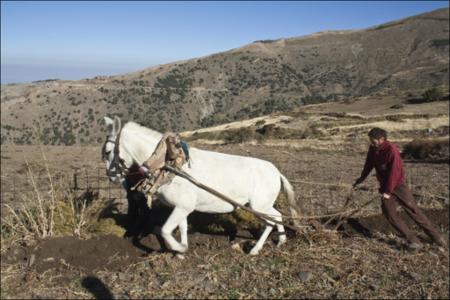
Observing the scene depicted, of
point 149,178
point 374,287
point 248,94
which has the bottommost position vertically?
point 374,287

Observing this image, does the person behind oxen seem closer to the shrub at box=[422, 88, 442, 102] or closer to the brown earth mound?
the brown earth mound

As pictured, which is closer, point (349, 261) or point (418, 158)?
point (349, 261)

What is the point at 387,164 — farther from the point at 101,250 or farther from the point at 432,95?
the point at 432,95

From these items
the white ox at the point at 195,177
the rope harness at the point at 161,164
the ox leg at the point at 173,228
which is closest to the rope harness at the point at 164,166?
the rope harness at the point at 161,164

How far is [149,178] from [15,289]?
209 cm

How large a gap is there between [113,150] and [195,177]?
121 cm

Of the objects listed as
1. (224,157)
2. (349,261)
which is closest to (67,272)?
(224,157)

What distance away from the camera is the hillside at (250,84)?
70562 millimetres

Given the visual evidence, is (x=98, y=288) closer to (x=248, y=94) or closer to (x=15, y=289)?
(x=15, y=289)

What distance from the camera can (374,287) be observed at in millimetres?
5652

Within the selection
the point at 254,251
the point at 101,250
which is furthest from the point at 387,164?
the point at 101,250

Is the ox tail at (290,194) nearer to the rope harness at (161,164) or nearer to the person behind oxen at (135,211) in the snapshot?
the rope harness at (161,164)

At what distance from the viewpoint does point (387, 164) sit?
6.89 metres

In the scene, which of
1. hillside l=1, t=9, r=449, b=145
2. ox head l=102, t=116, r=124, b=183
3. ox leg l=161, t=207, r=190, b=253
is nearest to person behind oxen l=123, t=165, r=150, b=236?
ox head l=102, t=116, r=124, b=183
